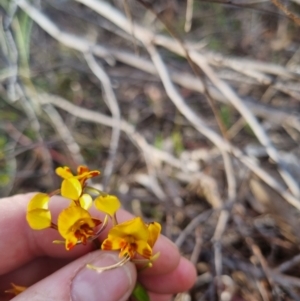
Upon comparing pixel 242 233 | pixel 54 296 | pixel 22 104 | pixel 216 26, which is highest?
pixel 216 26

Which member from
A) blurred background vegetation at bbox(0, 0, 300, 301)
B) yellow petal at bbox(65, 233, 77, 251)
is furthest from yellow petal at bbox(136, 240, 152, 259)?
blurred background vegetation at bbox(0, 0, 300, 301)

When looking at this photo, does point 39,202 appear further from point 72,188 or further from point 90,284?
point 90,284

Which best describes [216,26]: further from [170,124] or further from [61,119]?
[61,119]

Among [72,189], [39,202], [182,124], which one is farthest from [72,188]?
[182,124]

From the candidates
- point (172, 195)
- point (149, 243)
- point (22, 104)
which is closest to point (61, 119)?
point (22, 104)

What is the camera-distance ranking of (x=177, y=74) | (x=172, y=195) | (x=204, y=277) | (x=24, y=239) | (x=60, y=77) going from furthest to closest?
(x=60, y=77) < (x=177, y=74) < (x=172, y=195) < (x=204, y=277) < (x=24, y=239)

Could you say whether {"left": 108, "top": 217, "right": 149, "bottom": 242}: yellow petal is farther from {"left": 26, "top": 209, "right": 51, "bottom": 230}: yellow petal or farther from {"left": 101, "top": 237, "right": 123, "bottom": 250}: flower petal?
{"left": 26, "top": 209, "right": 51, "bottom": 230}: yellow petal

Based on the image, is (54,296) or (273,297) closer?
(54,296)
